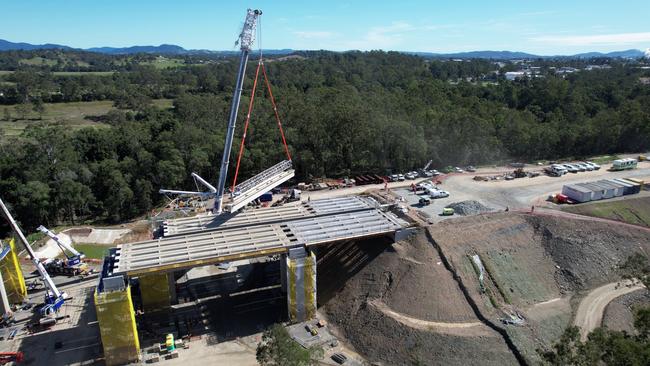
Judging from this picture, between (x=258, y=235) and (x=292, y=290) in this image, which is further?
(x=258, y=235)

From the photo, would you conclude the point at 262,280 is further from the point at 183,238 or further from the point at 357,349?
the point at 357,349

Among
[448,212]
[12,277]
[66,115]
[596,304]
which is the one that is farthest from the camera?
[66,115]

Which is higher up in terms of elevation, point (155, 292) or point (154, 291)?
point (154, 291)

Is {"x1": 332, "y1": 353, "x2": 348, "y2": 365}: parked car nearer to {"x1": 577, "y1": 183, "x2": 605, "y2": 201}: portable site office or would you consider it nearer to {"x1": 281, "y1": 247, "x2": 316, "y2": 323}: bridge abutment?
{"x1": 281, "y1": 247, "x2": 316, "y2": 323}: bridge abutment

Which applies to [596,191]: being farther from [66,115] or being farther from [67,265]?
[66,115]

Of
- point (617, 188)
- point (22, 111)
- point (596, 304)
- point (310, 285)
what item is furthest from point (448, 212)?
point (22, 111)

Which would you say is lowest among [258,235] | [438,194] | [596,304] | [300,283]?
[596,304]

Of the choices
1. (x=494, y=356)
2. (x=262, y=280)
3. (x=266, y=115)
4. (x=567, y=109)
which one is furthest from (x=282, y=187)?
(x=567, y=109)
